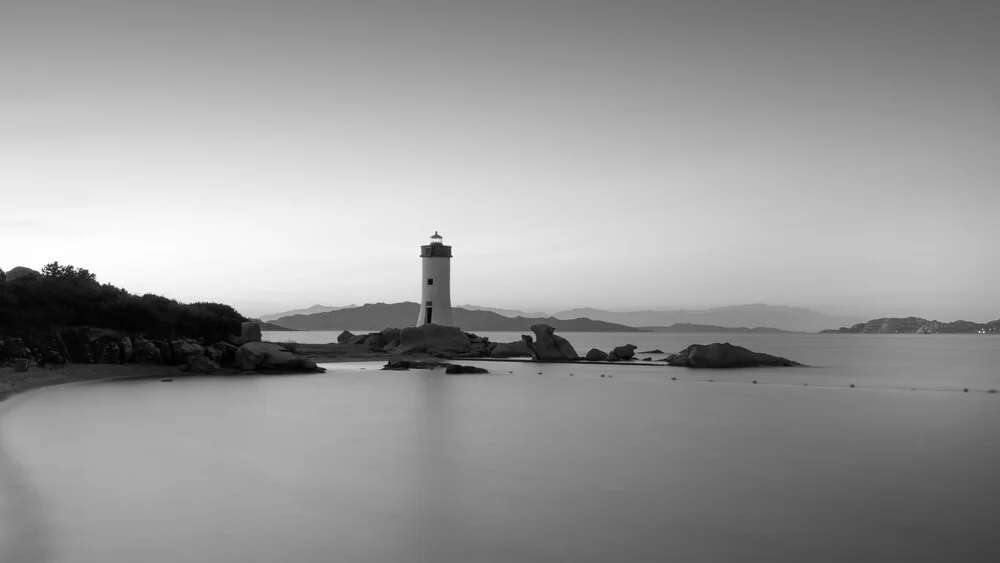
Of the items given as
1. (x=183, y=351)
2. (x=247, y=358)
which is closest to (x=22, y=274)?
(x=183, y=351)

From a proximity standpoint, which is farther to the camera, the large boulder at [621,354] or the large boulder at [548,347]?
the large boulder at [621,354]

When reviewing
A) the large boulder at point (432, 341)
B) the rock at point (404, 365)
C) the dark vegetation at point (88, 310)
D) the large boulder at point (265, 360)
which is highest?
the dark vegetation at point (88, 310)

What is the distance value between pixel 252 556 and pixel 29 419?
37.2 ft

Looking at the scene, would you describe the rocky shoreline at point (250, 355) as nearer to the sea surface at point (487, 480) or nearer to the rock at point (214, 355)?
the rock at point (214, 355)

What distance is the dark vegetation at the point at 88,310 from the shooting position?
2655 cm

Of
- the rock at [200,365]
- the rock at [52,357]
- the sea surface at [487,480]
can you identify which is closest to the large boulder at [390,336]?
the rock at [200,365]

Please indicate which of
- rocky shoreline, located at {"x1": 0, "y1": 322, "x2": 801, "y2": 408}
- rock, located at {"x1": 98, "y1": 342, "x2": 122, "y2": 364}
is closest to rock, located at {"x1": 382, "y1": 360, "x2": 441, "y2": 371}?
rocky shoreline, located at {"x1": 0, "y1": 322, "x2": 801, "y2": 408}

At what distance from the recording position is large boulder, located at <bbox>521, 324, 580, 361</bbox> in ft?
144

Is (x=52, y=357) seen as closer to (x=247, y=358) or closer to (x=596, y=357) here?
(x=247, y=358)

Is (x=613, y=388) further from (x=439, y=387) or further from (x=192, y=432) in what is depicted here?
(x=192, y=432)

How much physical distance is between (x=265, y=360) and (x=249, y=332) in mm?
5636

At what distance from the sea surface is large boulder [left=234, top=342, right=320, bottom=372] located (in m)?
10.3

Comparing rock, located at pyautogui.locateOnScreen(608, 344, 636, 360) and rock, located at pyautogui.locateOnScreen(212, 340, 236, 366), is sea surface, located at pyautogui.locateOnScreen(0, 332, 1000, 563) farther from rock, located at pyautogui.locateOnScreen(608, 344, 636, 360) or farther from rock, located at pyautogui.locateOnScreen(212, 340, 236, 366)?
rock, located at pyautogui.locateOnScreen(608, 344, 636, 360)

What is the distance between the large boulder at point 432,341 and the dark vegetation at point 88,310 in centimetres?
1211
